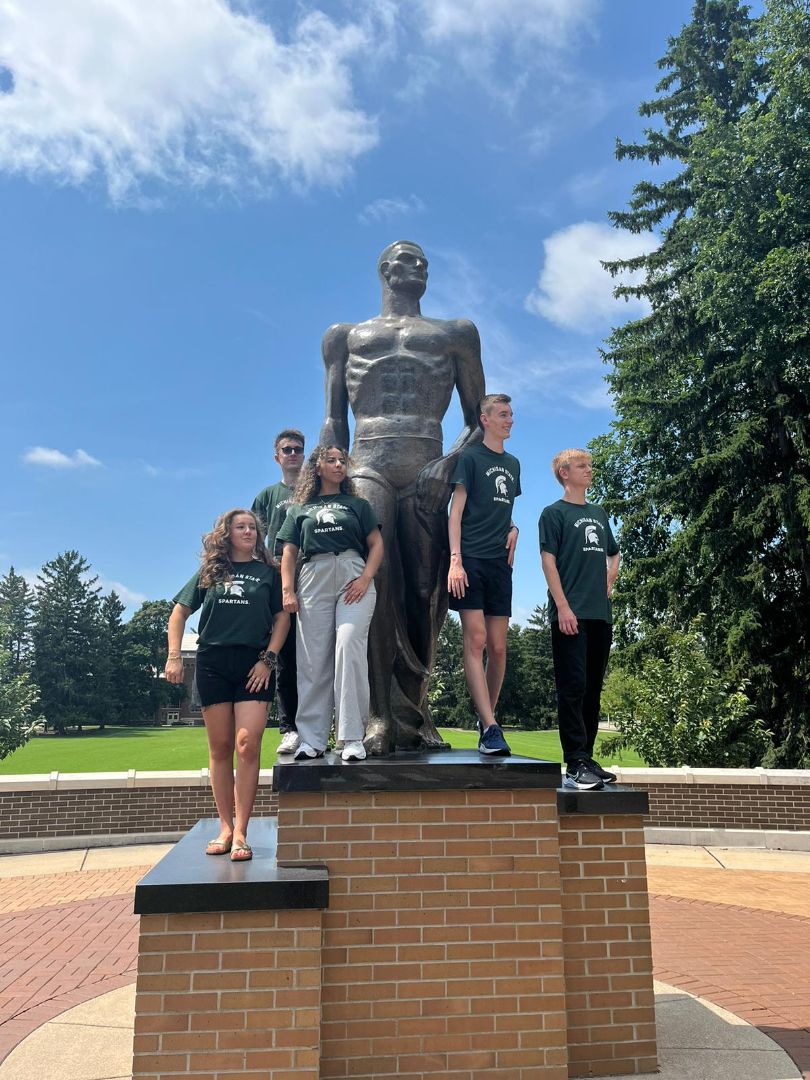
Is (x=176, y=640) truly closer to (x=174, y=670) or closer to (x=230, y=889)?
(x=174, y=670)

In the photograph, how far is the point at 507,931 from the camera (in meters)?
3.81

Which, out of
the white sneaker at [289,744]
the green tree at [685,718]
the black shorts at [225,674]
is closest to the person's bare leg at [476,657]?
the white sneaker at [289,744]

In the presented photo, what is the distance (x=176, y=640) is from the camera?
4184mm

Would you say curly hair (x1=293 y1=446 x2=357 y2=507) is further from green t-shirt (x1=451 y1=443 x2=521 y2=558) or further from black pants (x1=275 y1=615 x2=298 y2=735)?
black pants (x1=275 y1=615 x2=298 y2=735)

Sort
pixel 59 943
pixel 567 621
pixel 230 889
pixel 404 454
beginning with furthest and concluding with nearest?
pixel 59 943 → pixel 404 454 → pixel 567 621 → pixel 230 889

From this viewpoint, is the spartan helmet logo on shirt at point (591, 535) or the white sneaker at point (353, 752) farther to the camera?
the spartan helmet logo on shirt at point (591, 535)

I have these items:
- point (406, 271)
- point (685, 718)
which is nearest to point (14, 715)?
point (685, 718)

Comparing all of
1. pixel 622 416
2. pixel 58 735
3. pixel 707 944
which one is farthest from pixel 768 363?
pixel 58 735

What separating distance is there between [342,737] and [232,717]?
0.57m

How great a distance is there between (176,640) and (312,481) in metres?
1.16

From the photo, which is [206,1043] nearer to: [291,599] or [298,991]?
[298,991]

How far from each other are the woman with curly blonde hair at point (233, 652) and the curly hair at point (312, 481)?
373mm

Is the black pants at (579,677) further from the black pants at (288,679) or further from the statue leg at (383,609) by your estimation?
the black pants at (288,679)

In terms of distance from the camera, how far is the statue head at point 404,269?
5.78 metres
